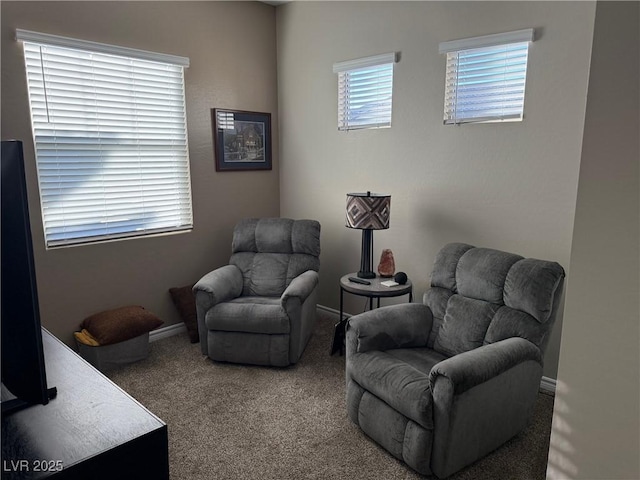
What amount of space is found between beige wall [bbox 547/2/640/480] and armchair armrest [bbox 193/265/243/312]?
2562 mm

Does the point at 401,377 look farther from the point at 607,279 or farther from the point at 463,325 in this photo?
the point at 607,279

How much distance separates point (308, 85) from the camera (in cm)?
415

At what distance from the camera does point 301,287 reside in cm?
330

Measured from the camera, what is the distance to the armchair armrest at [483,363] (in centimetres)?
204

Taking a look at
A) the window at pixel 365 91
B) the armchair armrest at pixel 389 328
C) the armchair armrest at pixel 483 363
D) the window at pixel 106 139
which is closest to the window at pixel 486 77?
the window at pixel 365 91

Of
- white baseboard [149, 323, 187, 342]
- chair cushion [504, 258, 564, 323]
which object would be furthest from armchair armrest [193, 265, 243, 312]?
chair cushion [504, 258, 564, 323]

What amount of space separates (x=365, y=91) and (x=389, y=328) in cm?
208

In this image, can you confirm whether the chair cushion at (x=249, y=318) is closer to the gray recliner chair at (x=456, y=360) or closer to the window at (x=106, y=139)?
the gray recliner chair at (x=456, y=360)

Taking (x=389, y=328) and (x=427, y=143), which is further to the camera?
(x=427, y=143)

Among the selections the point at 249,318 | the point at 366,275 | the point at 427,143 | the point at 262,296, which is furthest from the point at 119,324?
the point at 427,143

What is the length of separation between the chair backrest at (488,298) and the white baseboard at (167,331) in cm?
220

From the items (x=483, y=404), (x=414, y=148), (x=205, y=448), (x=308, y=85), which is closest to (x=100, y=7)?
(x=308, y=85)

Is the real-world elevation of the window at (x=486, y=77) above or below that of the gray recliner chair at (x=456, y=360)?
above

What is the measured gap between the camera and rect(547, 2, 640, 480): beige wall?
37.4 inches
